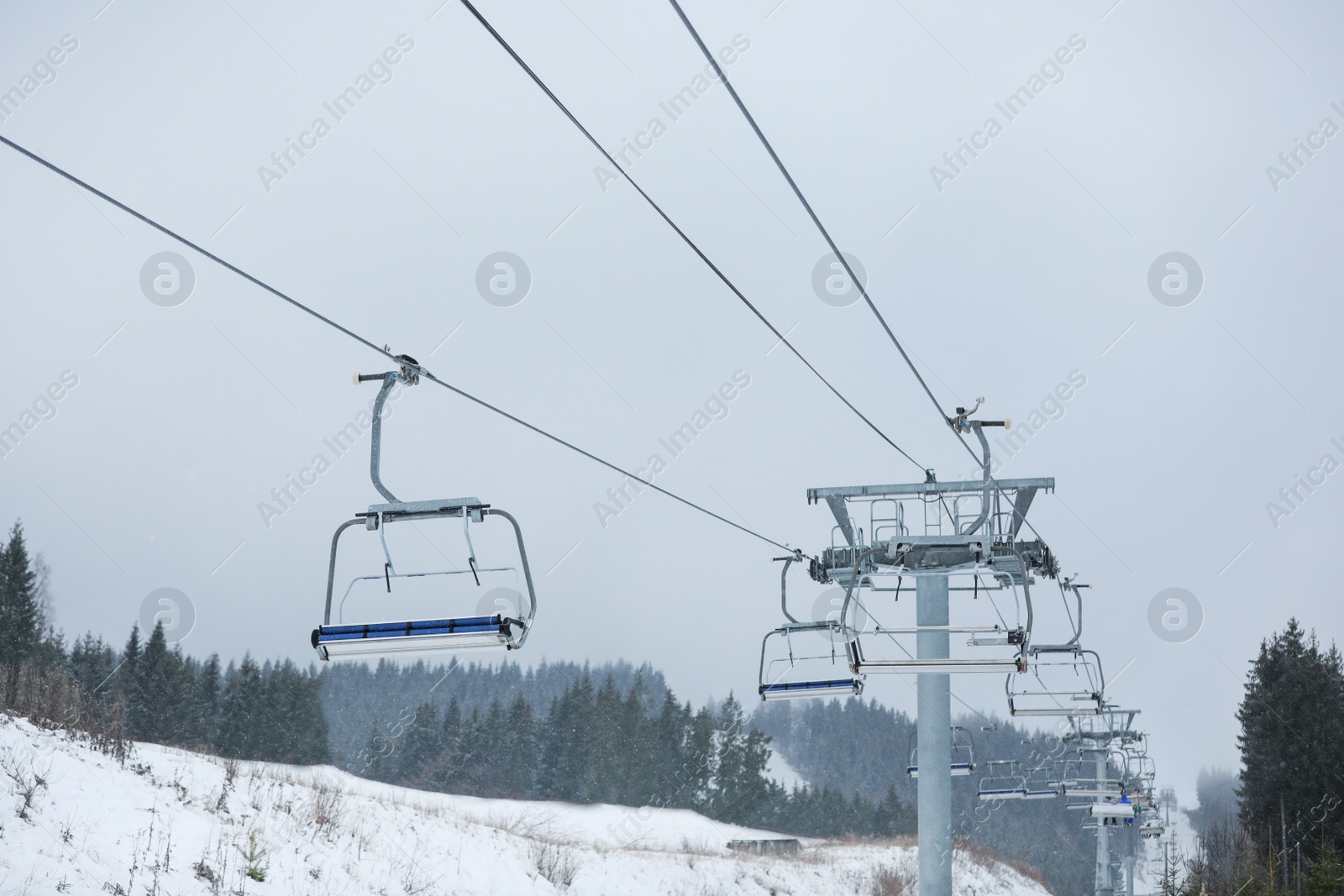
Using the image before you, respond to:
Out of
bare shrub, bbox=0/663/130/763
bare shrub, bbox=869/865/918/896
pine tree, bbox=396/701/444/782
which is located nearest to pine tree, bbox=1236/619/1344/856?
bare shrub, bbox=869/865/918/896

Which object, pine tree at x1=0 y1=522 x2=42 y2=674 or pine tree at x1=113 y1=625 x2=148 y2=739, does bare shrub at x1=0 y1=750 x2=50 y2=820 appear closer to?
pine tree at x1=0 y1=522 x2=42 y2=674

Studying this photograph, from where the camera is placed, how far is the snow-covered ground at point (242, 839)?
→ 43.8 feet

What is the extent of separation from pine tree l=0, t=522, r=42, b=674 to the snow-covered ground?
32.6 m

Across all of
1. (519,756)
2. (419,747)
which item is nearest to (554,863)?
(519,756)

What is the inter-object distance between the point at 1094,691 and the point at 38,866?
47.0ft

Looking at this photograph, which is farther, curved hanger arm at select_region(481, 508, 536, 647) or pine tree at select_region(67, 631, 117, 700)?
pine tree at select_region(67, 631, 117, 700)

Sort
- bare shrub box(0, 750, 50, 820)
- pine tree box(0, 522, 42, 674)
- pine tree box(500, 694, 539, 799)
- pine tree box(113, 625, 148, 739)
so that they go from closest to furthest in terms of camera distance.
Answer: bare shrub box(0, 750, 50, 820)
pine tree box(0, 522, 42, 674)
pine tree box(113, 625, 148, 739)
pine tree box(500, 694, 539, 799)

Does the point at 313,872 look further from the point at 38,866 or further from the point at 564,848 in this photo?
the point at 564,848

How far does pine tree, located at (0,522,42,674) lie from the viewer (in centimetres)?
4916

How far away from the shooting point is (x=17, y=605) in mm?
50656

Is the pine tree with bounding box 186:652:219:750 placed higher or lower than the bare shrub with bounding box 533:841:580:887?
higher

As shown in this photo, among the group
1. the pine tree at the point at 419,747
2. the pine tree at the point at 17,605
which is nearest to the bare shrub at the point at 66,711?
the pine tree at the point at 17,605

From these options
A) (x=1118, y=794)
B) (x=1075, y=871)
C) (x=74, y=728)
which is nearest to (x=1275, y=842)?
(x=1118, y=794)

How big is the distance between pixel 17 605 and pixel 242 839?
42.5 metres
